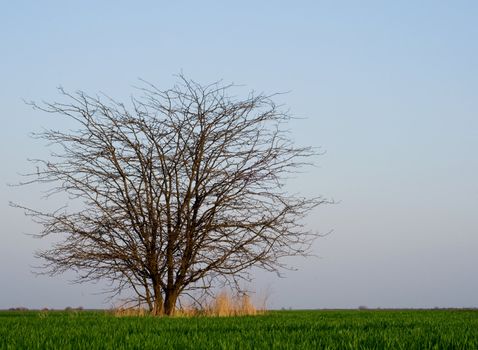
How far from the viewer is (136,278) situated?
61.9 feet

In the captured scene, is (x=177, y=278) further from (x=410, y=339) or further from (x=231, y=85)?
(x=410, y=339)

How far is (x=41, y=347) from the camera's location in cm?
776

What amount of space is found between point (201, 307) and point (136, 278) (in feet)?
6.51

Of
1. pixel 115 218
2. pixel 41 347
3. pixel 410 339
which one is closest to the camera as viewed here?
pixel 41 347

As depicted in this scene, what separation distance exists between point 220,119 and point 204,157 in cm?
116

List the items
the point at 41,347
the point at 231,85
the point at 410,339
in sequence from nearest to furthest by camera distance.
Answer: the point at 41,347, the point at 410,339, the point at 231,85

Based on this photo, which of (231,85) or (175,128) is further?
(231,85)

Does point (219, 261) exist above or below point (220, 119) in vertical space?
below

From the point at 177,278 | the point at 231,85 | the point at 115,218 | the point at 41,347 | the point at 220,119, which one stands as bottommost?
the point at 41,347

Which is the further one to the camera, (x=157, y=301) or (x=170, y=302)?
(x=157, y=301)

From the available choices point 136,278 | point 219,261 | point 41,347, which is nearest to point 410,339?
point 41,347

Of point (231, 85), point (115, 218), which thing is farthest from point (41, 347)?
point (231, 85)

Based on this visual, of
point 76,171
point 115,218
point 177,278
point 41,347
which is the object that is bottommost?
point 41,347

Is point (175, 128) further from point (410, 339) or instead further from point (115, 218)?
point (410, 339)
